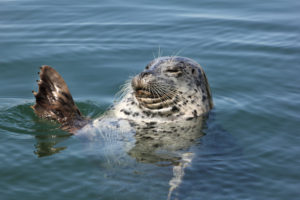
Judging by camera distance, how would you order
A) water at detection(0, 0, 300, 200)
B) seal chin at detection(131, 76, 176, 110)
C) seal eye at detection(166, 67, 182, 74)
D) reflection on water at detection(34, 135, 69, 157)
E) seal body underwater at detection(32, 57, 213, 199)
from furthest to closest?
seal eye at detection(166, 67, 182, 74) < seal chin at detection(131, 76, 176, 110) < seal body underwater at detection(32, 57, 213, 199) < reflection on water at detection(34, 135, 69, 157) < water at detection(0, 0, 300, 200)

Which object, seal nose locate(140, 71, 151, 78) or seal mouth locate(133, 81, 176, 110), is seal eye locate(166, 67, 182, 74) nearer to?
seal mouth locate(133, 81, 176, 110)

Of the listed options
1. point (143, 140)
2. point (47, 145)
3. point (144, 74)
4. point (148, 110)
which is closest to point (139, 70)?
point (148, 110)

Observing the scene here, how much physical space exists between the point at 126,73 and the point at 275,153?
3802 mm

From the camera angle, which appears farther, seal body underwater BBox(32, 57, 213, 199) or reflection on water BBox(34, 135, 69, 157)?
seal body underwater BBox(32, 57, 213, 199)

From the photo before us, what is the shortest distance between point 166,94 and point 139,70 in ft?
9.18

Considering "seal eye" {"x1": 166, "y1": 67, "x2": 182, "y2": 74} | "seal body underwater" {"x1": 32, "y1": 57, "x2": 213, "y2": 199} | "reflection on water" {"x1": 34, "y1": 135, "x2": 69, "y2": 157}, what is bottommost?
"reflection on water" {"x1": 34, "y1": 135, "x2": 69, "y2": 157}

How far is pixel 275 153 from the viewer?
20.2 feet

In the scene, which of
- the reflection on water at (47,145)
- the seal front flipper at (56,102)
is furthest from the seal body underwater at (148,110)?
the reflection on water at (47,145)

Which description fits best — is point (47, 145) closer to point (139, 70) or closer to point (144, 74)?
point (144, 74)

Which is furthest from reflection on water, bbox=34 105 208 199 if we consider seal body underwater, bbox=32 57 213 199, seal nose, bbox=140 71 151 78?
seal nose, bbox=140 71 151 78

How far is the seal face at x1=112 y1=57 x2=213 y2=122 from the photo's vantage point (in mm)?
6426

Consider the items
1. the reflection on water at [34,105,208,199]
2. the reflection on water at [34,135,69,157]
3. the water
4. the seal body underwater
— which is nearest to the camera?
the water

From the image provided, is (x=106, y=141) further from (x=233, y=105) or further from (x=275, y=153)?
(x=233, y=105)

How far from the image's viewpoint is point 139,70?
9234 millimetres
